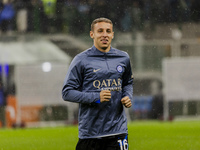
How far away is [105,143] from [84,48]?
298 inches

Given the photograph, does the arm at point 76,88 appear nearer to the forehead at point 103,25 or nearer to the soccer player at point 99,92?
the soccer player at point 99,92

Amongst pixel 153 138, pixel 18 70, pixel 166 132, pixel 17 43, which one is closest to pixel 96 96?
pixel 153 138

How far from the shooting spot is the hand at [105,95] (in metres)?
2.96

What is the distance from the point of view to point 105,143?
3109 mm

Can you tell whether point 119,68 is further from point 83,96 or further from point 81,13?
point 81,13

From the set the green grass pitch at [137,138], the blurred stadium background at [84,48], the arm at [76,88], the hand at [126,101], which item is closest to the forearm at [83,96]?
the arm at [76,88]

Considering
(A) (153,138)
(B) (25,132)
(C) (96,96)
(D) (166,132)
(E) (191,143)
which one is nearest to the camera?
(C) (96,96)

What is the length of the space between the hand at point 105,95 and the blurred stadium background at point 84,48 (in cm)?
650

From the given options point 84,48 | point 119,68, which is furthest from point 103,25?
point 84,48

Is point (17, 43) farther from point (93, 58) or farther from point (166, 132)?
point (93, 58)

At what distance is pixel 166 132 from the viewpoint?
25.2 feet

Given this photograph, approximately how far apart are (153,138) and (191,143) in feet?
2.72

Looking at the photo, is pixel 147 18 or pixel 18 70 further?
pixel 147 18

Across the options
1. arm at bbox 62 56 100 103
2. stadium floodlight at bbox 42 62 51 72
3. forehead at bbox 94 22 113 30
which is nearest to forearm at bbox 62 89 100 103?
arm at bbox 62 56 100 103
